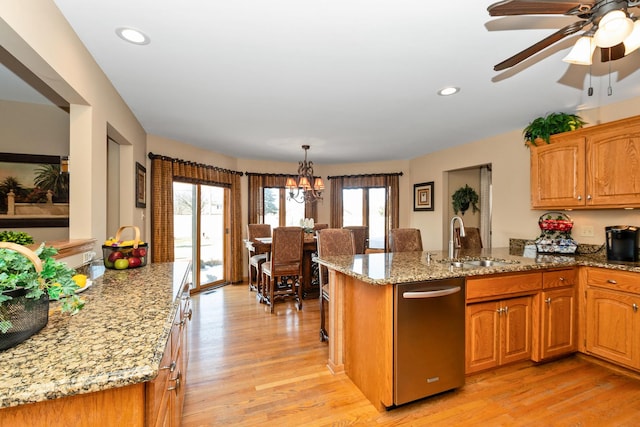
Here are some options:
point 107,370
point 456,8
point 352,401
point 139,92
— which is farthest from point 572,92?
point 139,92

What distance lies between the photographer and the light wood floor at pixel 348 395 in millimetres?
1851

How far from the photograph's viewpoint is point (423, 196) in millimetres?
5457

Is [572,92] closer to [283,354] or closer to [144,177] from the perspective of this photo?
[283,354]

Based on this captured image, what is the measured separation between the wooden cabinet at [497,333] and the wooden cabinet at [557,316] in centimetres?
11

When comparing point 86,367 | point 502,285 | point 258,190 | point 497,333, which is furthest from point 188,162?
point 497,333

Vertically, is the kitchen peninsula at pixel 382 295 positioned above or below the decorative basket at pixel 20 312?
below

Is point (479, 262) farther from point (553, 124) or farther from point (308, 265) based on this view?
point (308, 265)

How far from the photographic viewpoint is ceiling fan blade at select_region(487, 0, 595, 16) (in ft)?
4.17

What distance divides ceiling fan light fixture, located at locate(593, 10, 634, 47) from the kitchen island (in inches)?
84.8

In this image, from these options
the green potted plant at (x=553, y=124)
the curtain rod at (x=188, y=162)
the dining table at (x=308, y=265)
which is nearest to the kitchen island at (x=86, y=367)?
the dining table at (x=308, y=265)

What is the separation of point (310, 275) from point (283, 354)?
197 centimetres

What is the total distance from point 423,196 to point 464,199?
2.42 ft

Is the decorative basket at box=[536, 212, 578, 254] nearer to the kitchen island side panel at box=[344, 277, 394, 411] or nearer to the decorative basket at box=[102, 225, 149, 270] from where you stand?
the kitchen island side panel at box=[344, 277, 394, 411]

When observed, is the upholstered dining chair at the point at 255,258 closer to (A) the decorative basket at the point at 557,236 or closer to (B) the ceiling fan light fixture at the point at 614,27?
(A) the decorative basket at the point at 557,236
